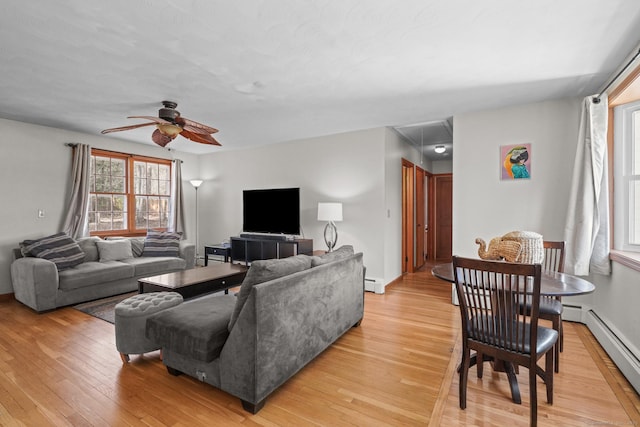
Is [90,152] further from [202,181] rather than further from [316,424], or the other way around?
[316,424]

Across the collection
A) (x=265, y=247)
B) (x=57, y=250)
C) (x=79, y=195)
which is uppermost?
(x=79, y=195)

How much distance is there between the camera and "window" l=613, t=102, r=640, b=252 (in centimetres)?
282

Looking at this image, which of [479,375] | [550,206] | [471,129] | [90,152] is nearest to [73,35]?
[90,152]

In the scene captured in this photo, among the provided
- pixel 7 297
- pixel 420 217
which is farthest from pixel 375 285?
pixel 7 297

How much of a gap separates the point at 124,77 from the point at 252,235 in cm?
334

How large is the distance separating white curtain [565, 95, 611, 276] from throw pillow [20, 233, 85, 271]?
18.9ft

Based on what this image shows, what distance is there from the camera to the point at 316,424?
178cm

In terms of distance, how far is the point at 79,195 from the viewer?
4.78m

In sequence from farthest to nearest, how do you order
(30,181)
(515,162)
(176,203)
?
(176,203), (30,181), (515,162)

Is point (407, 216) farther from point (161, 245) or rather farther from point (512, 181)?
point (161, 245)

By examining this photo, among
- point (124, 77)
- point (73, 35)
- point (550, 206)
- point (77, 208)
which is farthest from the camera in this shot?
point (77, 208)

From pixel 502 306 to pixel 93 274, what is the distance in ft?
14.7

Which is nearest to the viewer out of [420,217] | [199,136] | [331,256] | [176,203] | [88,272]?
[331,256]

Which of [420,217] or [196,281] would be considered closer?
[196,281]
